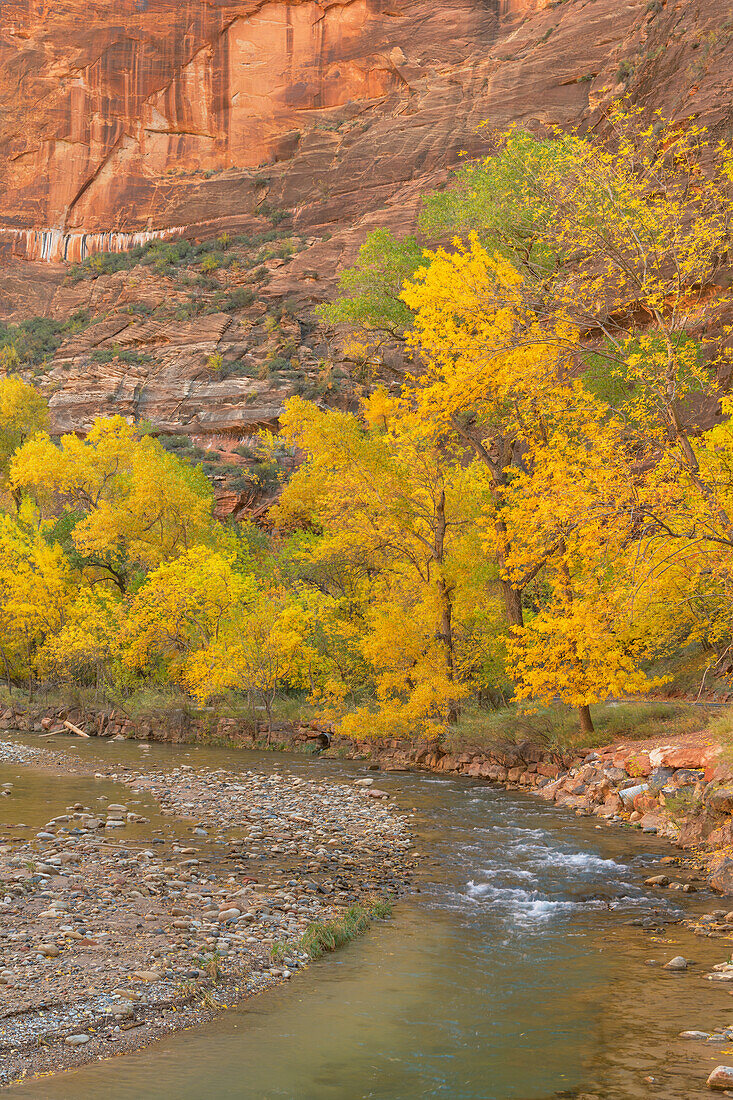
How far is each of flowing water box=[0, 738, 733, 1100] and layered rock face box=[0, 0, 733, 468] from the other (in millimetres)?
55096

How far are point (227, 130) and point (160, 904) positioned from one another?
297 ft

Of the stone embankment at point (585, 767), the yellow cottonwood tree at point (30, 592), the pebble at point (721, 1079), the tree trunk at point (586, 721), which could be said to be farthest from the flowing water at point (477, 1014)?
the yellow cottonwood tree at point (30, 592)

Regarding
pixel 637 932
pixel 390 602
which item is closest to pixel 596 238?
pixel 637 932

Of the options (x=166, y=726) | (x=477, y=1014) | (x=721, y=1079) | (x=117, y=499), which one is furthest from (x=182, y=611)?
(x=721, y=1079)

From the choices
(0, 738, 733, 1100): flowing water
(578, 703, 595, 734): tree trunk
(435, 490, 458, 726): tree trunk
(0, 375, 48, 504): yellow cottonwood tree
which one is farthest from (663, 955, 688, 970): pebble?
(0, 375, 48, 504): yellow cottonwood tree

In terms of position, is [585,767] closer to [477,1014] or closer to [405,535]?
[405,535]

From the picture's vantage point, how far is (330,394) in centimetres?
5991

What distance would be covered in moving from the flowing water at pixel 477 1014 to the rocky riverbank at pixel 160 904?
14.0 inches

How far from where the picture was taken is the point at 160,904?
8.41 m

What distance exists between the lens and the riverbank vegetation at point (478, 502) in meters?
10.5

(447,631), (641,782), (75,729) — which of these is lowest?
(75,729)

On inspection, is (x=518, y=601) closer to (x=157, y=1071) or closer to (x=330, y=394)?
(x=157, y=1071)

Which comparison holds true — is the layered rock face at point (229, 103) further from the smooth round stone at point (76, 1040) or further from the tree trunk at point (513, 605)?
the smooth round stone at point (76, 1040)

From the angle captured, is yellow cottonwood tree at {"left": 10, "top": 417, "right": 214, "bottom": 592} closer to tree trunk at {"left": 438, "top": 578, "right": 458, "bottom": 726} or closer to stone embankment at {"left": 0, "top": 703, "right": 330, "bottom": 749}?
stone embankment at {"left": 0, "top": 703, "right": 330, "bottom": 749}
